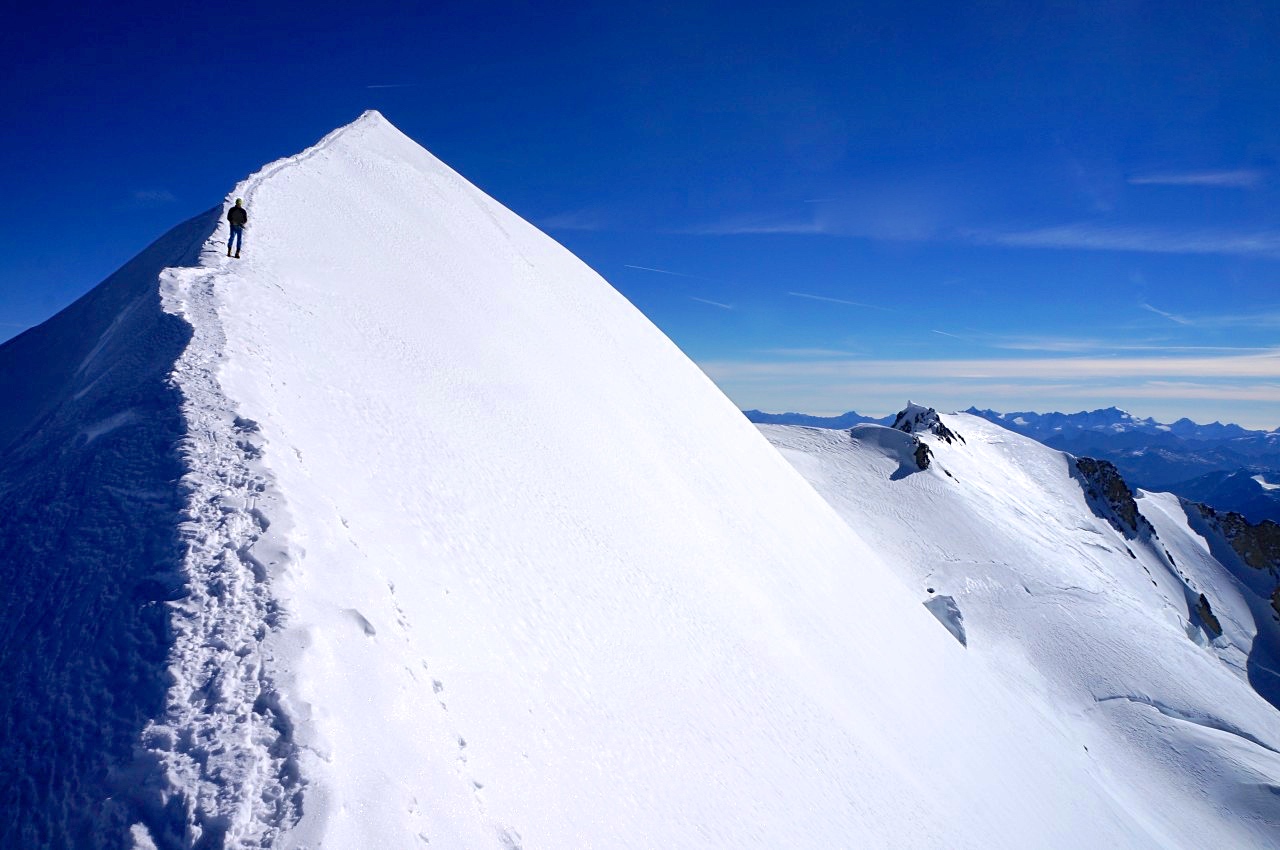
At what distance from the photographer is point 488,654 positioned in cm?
617

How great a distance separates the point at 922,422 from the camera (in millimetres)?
72500

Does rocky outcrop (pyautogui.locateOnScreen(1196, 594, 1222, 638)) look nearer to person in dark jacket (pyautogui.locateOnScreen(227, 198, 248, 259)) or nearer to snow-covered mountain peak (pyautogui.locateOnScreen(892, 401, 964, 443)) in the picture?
snow-covered mountain peak (pyautogui.locateOnScreen(892, 401, 964, 443))

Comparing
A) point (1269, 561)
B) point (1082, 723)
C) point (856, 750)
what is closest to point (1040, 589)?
point (1082, 723)

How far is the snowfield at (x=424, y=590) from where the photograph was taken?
11.9 ft

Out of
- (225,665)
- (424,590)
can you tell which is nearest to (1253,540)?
(424,590)

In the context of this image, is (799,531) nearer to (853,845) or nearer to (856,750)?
(856,750)

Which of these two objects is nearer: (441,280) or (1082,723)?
(441,280)

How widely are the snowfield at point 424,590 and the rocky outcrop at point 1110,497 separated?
199 ft

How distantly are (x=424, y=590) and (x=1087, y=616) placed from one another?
2041 inches

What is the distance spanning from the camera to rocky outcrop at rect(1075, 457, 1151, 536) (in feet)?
238

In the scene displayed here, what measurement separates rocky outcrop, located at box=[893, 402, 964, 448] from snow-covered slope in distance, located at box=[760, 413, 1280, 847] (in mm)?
1765

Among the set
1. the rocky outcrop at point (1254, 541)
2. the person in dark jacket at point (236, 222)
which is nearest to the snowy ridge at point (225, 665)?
the person in dark jacket at point (236, 222)

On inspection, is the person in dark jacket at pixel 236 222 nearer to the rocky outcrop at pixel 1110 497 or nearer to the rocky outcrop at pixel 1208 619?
the rocky outcrop at pixel 1110 497

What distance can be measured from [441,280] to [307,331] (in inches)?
261
